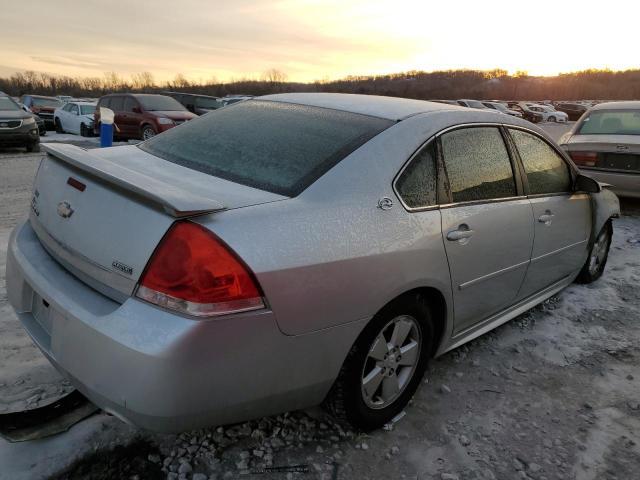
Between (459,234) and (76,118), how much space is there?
1958 cm

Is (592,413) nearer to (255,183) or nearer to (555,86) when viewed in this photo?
(255,183)

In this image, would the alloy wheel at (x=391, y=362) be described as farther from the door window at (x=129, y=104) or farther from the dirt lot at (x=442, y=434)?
the door window at (x=129, y=104)

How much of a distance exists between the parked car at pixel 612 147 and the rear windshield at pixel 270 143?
5.64 m

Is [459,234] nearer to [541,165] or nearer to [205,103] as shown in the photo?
[541,165]

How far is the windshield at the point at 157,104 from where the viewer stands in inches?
610

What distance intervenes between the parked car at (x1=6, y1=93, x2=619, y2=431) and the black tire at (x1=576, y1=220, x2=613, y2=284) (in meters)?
1.57

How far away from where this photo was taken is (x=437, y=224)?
2455 millimetres

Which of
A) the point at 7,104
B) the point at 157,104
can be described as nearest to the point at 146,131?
the point at 157,104

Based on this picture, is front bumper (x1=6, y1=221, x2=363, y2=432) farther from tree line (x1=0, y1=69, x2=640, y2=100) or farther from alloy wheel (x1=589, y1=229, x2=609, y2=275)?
tree line (x1=0, y1=69, x2=640, y2=100)

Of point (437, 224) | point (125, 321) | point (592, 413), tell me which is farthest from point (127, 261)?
point (592, 413)

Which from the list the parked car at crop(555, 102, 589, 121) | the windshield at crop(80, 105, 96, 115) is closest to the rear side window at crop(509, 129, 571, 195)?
the windshield at crop(80, 105, 96, 115)

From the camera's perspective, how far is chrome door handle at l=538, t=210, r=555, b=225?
3285 millimetres

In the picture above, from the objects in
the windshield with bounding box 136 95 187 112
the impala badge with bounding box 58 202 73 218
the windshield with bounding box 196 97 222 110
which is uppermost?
the impala badge with bounding box 58 202 73 218

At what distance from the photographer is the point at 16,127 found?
12320 mm
